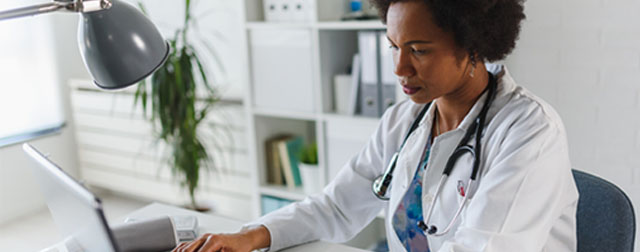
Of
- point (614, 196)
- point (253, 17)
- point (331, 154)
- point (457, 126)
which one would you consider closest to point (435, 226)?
point (457, 126)

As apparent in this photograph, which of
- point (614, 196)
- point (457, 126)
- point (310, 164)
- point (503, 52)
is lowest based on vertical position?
point (310, 164)

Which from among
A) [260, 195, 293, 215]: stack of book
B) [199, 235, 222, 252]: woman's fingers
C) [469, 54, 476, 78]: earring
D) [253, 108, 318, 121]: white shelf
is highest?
[469, 54, 476, 78]: earring

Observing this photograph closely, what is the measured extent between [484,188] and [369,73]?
1276mm

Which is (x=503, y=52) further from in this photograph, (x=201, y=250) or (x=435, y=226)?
(x=201, y=250)

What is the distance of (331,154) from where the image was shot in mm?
2619

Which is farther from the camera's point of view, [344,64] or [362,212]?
[344,64]

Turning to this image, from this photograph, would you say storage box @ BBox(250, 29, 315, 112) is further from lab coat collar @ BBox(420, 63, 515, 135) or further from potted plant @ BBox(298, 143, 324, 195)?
lab coat collar @ BBox(420, 63, 515, 135)

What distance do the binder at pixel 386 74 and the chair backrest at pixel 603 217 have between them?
1086 mm

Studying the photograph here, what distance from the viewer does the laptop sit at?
0.84m

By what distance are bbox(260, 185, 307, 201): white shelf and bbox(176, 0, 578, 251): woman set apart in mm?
1251

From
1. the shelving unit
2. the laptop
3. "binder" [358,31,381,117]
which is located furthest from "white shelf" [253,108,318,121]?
the laptop

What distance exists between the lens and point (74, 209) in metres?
0.95

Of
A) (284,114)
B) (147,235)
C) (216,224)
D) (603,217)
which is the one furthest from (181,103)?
(603,217)

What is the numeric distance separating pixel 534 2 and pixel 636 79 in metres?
0.42
